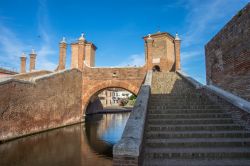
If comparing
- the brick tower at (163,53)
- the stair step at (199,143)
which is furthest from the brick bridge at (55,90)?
the stair step at (199,143)

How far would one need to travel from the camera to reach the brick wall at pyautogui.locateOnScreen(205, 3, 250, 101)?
6496 millimetres

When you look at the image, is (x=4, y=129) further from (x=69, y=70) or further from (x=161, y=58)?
(x=161, y=58)

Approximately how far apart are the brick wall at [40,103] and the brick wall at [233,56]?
10.2 metres

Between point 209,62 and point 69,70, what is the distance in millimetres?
10697

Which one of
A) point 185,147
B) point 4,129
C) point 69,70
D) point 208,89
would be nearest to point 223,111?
point 208,89

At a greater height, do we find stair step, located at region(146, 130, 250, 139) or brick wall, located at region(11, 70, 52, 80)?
brick wall, located at region(11, 70, 52, 80)

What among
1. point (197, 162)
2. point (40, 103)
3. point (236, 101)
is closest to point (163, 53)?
point (40, 103)

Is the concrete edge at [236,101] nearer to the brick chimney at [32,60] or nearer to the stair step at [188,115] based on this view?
the stair step at [188,115]

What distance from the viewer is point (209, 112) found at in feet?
21.7

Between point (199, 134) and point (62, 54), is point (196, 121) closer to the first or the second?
point (199, 134)

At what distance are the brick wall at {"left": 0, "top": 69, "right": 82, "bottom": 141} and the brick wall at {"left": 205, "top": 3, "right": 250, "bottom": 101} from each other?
10.2 meters

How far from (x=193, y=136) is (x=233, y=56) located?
13.2ft

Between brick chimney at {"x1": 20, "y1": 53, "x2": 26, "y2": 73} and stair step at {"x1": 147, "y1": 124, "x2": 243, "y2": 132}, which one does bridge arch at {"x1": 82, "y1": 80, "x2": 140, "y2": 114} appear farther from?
stair step at {"x1": 147, "y1": 124, "x2": 243, "y2": 132}

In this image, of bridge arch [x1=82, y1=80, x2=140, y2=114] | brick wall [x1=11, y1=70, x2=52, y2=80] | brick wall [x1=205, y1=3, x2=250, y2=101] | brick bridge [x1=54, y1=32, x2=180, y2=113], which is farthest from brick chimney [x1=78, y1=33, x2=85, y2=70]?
brick wall [x1=205, y1=3, x2=250, y2=101]
